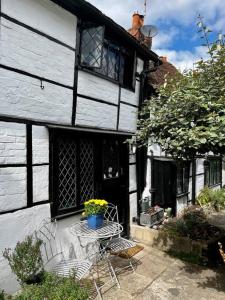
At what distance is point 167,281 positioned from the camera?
5594mm

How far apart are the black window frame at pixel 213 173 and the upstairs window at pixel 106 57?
6.35 m

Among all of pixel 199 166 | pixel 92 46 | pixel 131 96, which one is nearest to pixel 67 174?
pixel 92 46

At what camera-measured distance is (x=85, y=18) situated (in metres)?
6.00

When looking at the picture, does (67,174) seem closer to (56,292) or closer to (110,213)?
(110,213)

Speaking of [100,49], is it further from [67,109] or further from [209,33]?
[209,33]

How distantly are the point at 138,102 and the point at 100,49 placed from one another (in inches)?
92.2

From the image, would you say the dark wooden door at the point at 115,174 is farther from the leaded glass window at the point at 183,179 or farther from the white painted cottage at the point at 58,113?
the leaded glass window at the point at 183,179

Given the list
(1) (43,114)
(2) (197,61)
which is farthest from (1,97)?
(2) (197,61)

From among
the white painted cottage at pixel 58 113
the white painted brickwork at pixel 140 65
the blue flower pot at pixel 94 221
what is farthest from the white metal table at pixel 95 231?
the white painted brickwork at pixel 140 65

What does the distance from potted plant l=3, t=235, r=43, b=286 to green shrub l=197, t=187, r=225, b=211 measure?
821 centimetres

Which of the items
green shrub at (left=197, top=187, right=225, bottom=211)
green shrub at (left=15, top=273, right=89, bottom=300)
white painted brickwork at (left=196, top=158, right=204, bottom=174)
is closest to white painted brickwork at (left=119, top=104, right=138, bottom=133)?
green shrub at (left=15, top=273, right=89, bottom=300)

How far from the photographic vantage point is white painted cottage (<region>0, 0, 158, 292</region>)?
4621mm

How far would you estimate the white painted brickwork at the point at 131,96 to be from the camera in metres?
7.48

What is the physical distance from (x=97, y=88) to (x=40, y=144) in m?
2.11
